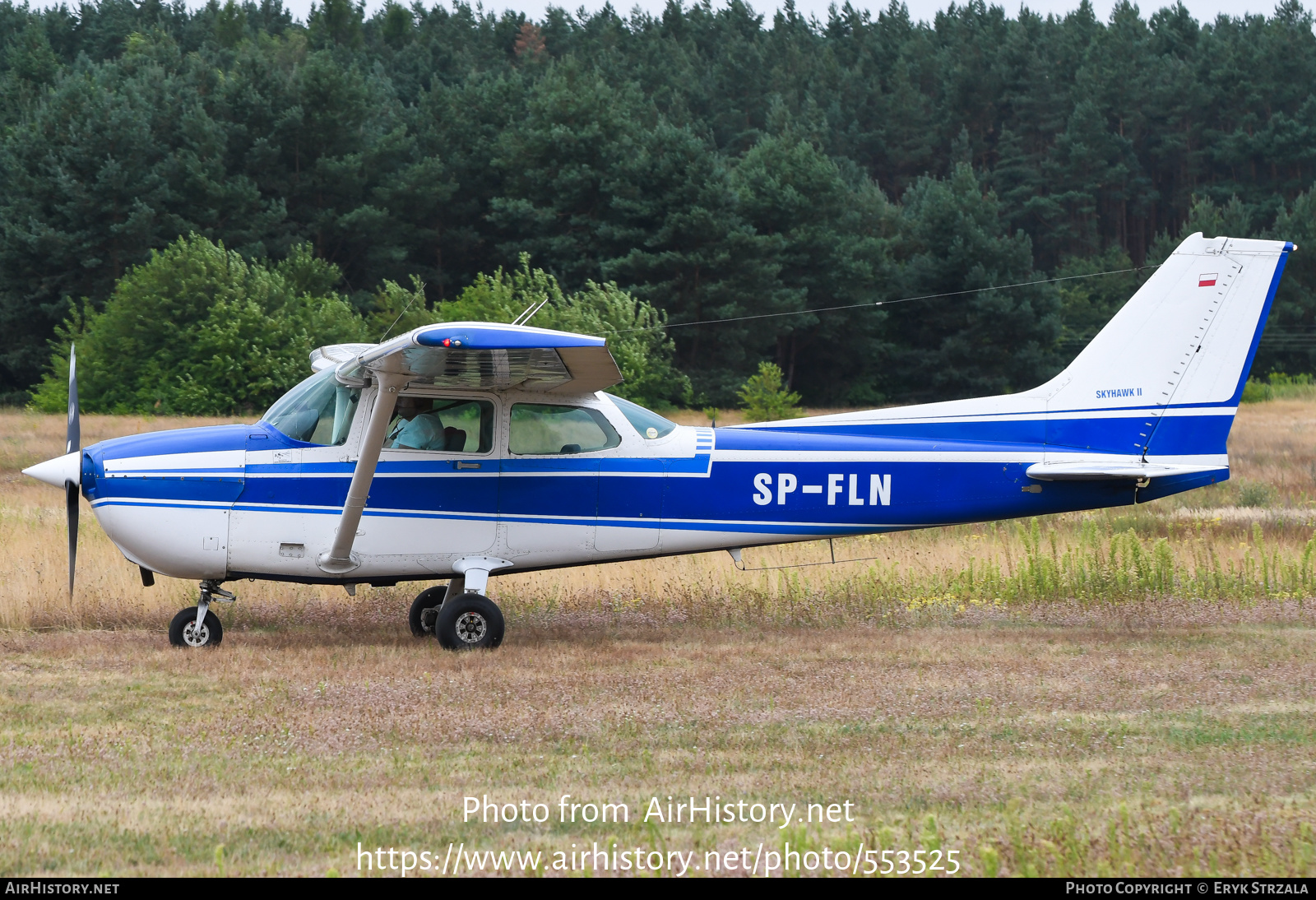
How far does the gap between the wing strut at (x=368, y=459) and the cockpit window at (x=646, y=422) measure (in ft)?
5.93

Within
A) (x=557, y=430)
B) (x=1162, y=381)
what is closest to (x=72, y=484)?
(x=557, y=430)

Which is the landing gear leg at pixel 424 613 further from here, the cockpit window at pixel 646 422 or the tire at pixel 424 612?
the cockpit window at pixel 646 422

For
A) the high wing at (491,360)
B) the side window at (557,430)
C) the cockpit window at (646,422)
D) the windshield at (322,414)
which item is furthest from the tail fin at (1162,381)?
the windshield at (322,414)

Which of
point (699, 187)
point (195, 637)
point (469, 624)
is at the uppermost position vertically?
point (699, 187)

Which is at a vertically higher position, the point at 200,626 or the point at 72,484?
the point at 72,484

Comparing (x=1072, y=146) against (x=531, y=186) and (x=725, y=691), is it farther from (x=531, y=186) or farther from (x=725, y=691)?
(x=725, y=691)

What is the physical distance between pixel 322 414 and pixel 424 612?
1869 millimetres

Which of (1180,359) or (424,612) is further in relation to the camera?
(424,612)

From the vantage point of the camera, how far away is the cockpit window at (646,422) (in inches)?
412

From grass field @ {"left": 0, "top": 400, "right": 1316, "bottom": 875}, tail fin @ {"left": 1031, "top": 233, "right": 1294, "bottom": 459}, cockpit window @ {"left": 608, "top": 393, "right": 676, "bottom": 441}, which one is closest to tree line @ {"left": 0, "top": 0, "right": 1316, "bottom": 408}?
grass field @ {"left": 0, "top": 400, "right": 1316, "bottom": 875}

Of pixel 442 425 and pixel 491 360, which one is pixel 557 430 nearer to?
pixel 442 425

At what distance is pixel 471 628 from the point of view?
32.7ft

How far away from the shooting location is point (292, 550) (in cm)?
991

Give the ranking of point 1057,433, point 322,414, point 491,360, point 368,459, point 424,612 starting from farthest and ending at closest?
point 424,612, point 1057,433, point 322,414, point 368,459, point 491,360
